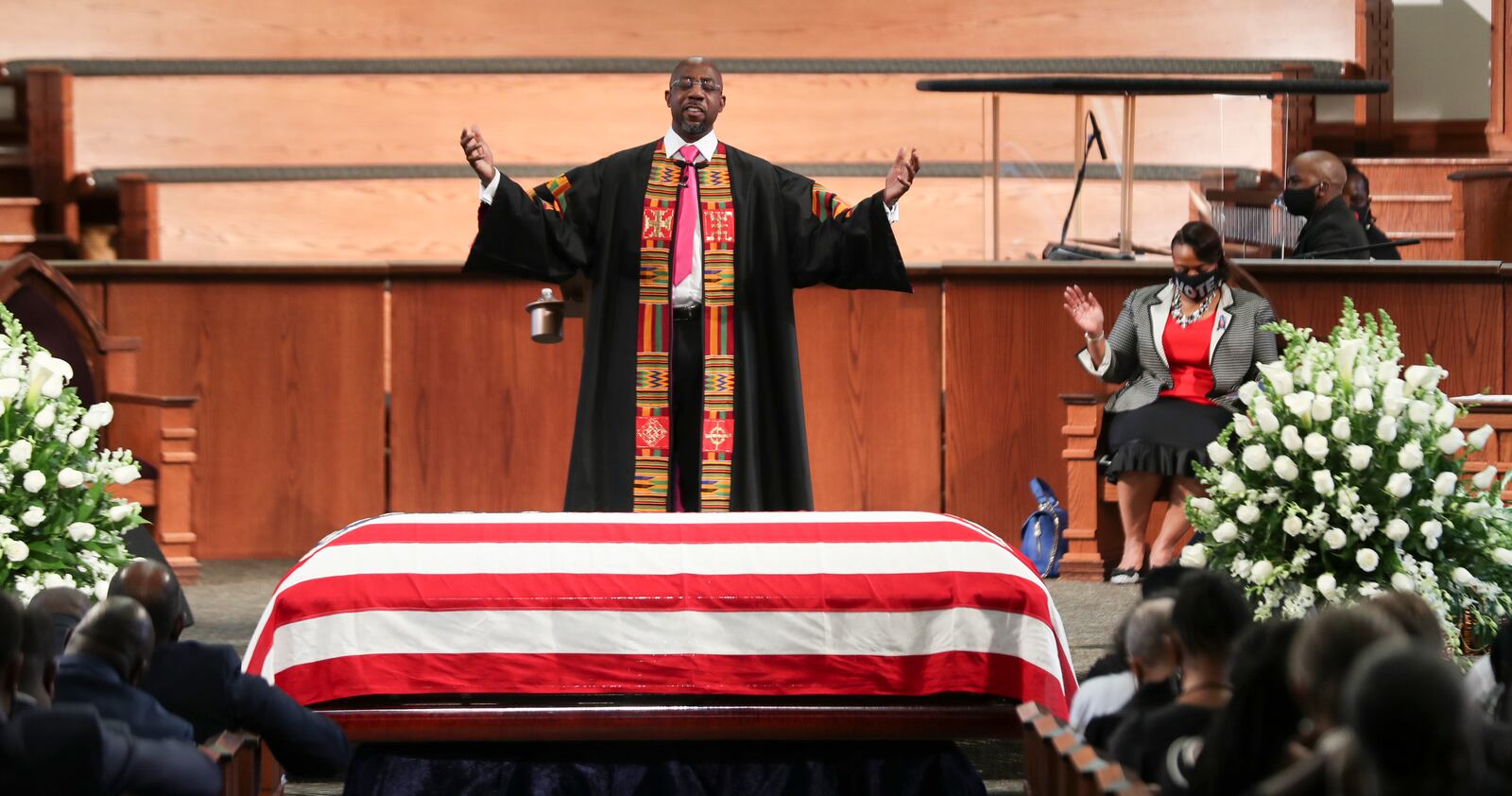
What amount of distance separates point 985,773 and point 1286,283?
10.3 feet

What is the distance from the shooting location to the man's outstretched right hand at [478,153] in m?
4.52

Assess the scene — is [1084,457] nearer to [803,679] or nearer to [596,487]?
[596,487]

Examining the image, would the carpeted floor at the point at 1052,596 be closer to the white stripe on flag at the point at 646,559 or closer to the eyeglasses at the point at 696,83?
the white stripe on flag at the point at 646,559

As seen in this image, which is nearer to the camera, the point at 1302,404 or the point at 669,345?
the point at 1302,404

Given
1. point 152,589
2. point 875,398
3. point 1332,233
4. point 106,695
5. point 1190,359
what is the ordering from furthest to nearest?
point 1332,233 → point 875,398 → point 1190,359 → point 152,589 → point 106,695

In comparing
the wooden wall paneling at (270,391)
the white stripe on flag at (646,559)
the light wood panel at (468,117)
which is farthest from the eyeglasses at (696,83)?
the light wood panel at (468,117)

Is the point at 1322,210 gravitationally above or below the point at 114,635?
above

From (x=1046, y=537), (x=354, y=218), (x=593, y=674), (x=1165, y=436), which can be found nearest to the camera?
(x=593, y=674)

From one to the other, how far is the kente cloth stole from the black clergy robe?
2 centimetres

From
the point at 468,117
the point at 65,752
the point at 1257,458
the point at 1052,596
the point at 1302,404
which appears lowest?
the point at 1052,596

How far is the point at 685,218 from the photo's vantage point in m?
5.05

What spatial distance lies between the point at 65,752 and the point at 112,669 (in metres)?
0.37

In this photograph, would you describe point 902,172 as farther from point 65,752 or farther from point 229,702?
point 65,752

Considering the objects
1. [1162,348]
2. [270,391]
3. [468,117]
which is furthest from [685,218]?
[468,117]
